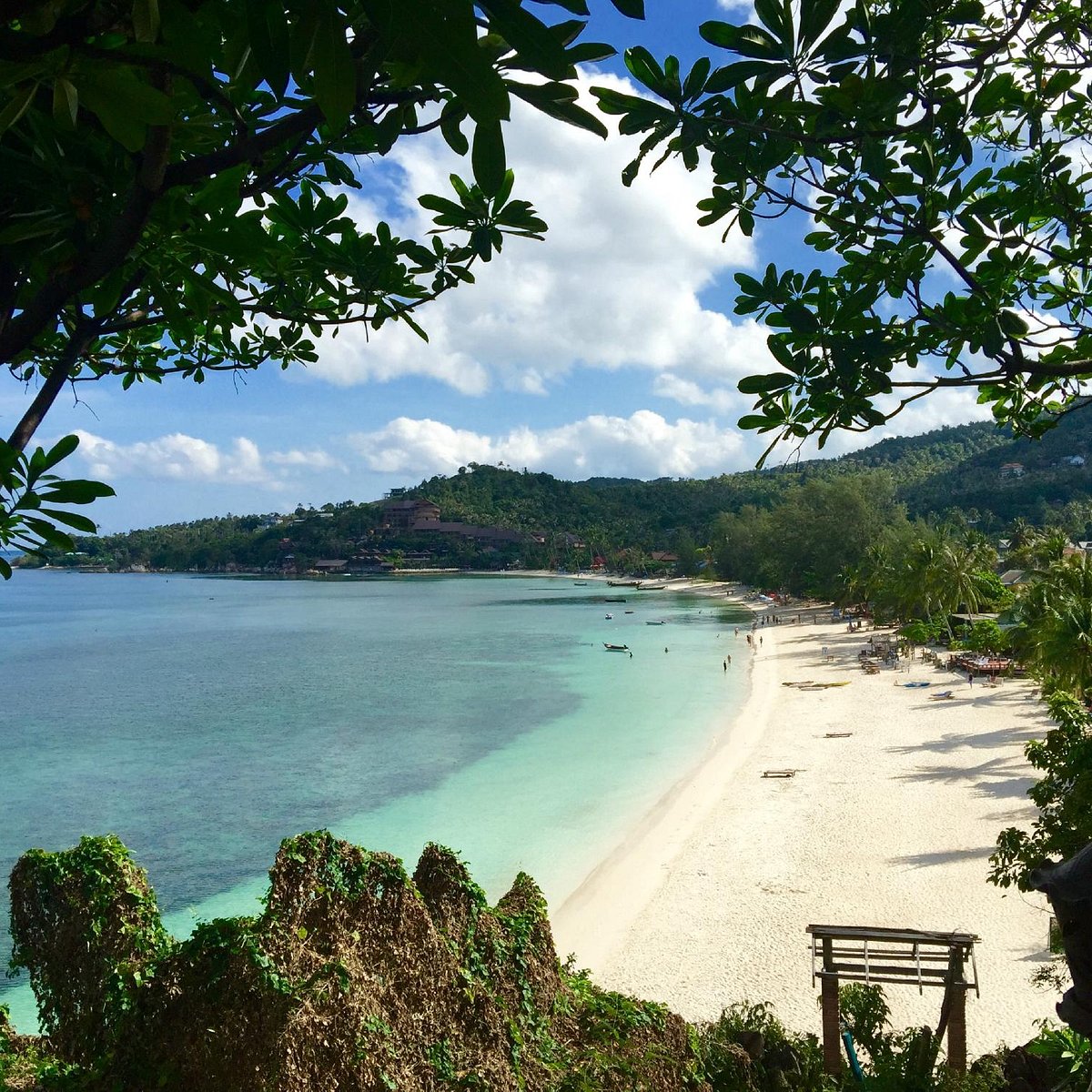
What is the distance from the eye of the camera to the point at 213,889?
1599 centimetres

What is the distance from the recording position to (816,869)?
1398 centimetres

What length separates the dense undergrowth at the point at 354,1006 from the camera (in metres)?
4.50

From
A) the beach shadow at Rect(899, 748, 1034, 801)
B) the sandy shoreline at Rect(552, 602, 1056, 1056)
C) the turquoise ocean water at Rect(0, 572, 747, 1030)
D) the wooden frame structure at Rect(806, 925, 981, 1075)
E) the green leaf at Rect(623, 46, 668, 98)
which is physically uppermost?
the green leaf at Rect(623, 46, 668, 98)

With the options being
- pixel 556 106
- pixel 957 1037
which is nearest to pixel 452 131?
pixel 556 106

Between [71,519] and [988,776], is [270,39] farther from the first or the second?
[988,776]

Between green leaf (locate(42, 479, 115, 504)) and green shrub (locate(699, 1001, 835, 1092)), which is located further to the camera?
green shrub (locate(699, 1001, 835, 1092))

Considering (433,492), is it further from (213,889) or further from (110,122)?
(110,122)

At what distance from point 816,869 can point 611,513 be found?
124257 millimetres

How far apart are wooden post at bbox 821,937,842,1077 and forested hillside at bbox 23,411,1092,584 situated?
6085 cm

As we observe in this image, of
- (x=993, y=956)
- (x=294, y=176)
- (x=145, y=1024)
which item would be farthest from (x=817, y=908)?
(x=294, y=176)

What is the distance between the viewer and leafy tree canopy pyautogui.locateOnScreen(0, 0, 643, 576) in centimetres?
84

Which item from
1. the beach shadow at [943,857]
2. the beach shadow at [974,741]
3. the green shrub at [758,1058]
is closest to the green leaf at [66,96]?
the green shrub at [758,1058]

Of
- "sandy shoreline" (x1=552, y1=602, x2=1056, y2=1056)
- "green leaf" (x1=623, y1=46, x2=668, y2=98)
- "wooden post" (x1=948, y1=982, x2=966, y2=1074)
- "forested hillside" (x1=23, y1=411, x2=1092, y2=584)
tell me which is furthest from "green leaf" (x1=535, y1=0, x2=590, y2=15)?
"forested hillside" (x1=23, y1=411, x2=1092, y2=584)

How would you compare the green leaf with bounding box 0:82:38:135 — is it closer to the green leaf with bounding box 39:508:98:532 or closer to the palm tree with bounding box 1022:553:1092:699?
the green leaf with bounding box 39:508:98:532
